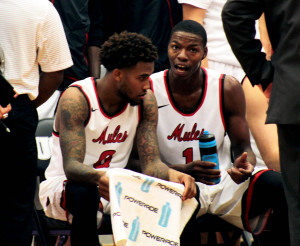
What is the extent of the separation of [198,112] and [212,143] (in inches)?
25.1

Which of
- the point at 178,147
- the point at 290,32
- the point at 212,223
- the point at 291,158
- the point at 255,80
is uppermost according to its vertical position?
the point at 290,32

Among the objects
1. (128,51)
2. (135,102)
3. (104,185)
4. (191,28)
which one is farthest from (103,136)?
(191,28)

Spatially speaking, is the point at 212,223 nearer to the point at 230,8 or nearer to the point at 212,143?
the point at 212,143

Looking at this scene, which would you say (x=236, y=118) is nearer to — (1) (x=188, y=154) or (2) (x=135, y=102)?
(1) (x=188, y=154)

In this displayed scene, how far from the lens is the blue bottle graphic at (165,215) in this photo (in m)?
3.80

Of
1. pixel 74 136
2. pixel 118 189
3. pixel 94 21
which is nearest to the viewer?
pixel 118 189

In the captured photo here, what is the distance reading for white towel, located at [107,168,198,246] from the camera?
3752 mm

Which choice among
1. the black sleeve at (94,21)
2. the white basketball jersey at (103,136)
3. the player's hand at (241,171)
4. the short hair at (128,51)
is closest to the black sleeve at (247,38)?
the player's hand at (241,171)

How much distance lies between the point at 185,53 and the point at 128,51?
0.60 m

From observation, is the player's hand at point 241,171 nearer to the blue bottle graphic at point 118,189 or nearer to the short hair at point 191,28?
the blue bottle graphic at point 118,189

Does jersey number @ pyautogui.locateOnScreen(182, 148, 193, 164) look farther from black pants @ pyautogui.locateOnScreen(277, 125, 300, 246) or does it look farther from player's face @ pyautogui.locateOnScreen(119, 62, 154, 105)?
black pants @ pyautogui.locateOnScreen(277, 125, 300, 246)

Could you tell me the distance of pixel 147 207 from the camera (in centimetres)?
382

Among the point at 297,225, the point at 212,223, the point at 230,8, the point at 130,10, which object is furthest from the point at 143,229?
the point at 130,10

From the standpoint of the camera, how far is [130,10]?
559cm
